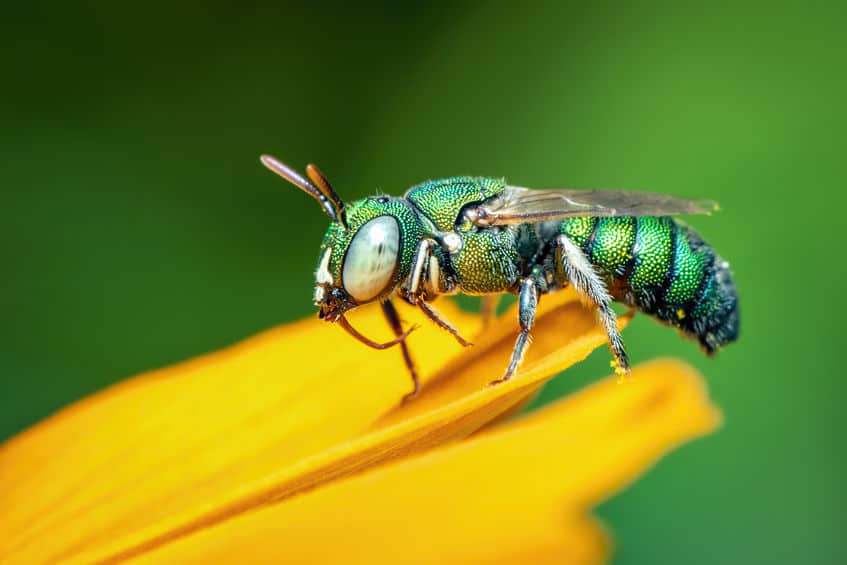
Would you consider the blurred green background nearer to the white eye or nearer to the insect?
the insect

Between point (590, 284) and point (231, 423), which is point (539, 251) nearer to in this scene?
point (590, 284)

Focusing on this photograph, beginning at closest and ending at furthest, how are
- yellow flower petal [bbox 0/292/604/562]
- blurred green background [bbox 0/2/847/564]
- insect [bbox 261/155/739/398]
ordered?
yellow flower petal [bbox 0/292/604/562], insect [bbox 261/155/739/398], blurred green background [bbox 0/2/847/564]

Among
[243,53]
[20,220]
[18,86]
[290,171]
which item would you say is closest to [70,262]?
[20,220]

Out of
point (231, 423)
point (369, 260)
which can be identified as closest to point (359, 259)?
point (369, 260)

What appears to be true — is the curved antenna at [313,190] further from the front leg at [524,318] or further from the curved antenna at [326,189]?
the front leg at [524,318]

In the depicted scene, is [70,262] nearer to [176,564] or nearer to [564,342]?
[564,342]

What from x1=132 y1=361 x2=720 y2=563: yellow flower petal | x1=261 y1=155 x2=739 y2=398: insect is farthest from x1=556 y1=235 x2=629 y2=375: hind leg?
x1=132 y1=361 x2=720 y2=563: yellow flower petal
